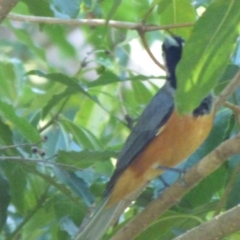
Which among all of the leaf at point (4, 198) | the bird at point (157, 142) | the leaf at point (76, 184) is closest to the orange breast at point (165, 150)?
the bird at point (157, 142)

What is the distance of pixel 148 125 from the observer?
156 centimetres

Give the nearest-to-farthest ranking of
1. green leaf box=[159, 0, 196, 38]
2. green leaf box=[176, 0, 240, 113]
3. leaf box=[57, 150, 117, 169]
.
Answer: green leaf box=[176, 0, 240, 113]
leaf box=[57, 150, 117, 169]
green leaf box=[159, 0, 196, 38]

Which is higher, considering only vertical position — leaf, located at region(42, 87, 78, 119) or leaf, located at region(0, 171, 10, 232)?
leaf, located at region(42, 87, 78, 119)

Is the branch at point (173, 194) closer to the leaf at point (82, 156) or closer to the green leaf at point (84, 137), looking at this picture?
the leaf at point (82, 156)

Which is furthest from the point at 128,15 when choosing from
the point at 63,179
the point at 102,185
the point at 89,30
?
the point at 63,179

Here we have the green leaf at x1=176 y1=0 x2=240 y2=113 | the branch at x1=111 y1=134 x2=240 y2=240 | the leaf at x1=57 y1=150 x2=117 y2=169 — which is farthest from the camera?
the leaf at x1=57 y1=150 x2=117 y2=169

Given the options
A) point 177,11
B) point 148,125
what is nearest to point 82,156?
point 148,125

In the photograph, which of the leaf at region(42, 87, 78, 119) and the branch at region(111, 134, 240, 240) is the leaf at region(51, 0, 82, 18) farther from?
the branch at region(111, 134, 240, 240)

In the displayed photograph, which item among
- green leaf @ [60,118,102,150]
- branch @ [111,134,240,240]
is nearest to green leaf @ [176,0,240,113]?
branch @ [111,134,240,240]

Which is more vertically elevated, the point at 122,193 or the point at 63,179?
the point at 63,179

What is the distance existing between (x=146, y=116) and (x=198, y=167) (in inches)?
18.2

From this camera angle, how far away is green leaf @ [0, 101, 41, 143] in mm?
1402

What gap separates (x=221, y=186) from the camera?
1.37 m

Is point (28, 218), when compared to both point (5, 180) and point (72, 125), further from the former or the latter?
point (72, 125)
